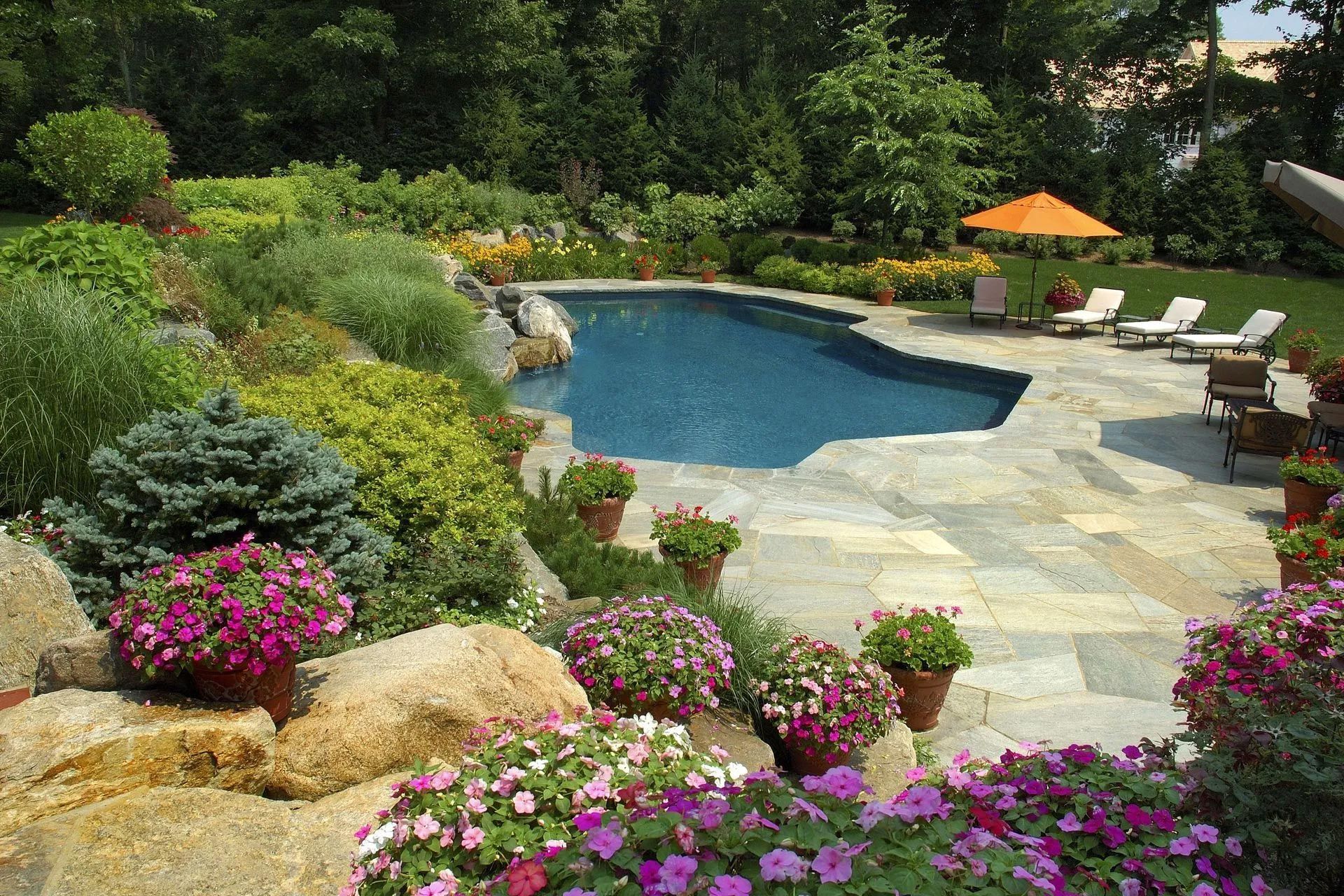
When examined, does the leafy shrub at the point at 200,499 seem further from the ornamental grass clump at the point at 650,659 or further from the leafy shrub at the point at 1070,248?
the leafy shrub at the point at 1070,248

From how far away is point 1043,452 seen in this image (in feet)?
28.3

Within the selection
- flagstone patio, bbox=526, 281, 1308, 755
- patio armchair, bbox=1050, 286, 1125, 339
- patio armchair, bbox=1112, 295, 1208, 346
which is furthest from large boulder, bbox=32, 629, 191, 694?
patio armchair, bbox=1050, 286, 1125, 339

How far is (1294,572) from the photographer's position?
16.9 feet

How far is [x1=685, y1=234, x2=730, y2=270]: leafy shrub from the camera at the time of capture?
19.8 metres

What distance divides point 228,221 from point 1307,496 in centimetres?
1268

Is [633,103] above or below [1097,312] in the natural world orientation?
above

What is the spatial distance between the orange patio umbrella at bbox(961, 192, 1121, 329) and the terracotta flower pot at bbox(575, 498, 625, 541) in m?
9.76

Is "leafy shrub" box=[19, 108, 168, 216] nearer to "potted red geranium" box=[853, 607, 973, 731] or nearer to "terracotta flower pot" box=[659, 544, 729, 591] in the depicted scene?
"terracotta flower pot" box=[659, 544, 729, 591]

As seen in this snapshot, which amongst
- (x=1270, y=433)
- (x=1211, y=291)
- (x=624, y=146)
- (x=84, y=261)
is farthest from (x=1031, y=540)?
(x=624, y=146)

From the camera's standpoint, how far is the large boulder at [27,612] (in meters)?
3.17

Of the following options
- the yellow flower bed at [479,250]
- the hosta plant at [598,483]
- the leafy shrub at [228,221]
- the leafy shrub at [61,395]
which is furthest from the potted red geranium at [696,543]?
the yellow flower bed at [479,250]

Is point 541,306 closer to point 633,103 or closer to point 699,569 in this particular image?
point 699,569

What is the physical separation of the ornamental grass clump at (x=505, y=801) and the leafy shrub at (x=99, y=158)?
11392 mm

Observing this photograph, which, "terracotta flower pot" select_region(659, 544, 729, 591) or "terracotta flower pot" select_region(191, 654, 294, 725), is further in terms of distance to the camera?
"terracotta flower pot" select_region(659, 544, 729, 591)
